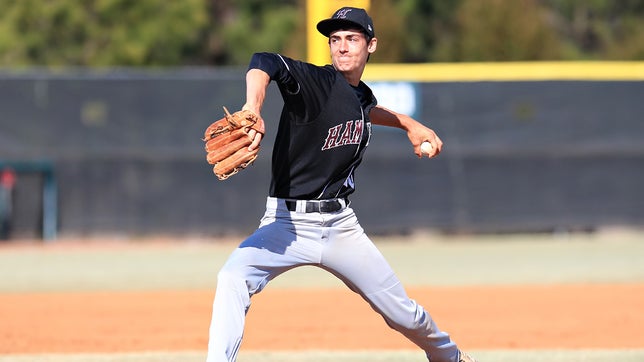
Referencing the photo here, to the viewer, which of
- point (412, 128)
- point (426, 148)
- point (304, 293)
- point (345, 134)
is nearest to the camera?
point (345, 134)

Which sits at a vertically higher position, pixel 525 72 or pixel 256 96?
pixel 525 72

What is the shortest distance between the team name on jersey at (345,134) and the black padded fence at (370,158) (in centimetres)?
926

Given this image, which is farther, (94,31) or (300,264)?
(94,31)

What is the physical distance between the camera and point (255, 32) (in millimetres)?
28766

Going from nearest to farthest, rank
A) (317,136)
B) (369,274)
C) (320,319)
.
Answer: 1. (317,136)
2. (369,274)
3. (320,319)

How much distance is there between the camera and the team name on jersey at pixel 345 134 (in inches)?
185

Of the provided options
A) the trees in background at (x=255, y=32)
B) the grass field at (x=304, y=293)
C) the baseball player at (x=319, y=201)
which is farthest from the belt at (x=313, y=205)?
the trees in background at (x=255, y=32)

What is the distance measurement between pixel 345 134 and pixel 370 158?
9.67 m

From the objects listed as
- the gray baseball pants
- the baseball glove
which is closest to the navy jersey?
the gray baseball pants

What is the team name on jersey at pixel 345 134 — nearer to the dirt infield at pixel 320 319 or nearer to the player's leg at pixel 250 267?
the player's leg at pixel 250 267

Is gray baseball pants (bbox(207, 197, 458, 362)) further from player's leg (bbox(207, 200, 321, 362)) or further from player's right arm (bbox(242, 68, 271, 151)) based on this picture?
player's right arm (bbox(242, 68, 271, 151))

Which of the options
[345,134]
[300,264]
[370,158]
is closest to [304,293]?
[370,158]

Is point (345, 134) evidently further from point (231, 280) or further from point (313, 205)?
point (231, 280)

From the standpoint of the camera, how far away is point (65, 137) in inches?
559
